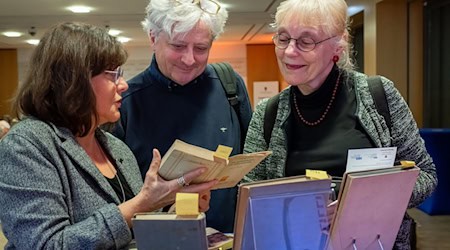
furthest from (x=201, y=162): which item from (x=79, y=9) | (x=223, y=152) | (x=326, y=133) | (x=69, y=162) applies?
(x=79, y=9)

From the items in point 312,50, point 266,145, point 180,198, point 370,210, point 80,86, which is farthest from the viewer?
point 266,145

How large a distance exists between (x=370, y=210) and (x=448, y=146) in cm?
463

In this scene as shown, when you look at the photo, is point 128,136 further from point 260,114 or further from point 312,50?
point 312,50

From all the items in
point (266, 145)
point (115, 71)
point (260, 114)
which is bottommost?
point (266, 145)

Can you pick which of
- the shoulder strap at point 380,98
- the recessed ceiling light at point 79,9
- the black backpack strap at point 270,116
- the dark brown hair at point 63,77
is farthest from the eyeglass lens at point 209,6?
the recessed ceiling light at point 79,9

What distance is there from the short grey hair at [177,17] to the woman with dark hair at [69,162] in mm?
319

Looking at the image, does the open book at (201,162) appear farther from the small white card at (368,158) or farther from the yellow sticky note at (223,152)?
the small white card at (368,158)

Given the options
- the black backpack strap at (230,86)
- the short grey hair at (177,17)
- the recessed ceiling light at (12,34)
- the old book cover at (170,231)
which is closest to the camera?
the old book cover at (170,231)

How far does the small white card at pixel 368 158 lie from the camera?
4.14 ft

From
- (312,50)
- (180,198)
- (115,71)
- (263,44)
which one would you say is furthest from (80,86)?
(263,44)

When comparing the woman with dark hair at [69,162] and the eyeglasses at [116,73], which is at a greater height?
the eyeglasses at [116,73]

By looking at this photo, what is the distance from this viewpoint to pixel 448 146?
5.28 m

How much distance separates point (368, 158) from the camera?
1.27m

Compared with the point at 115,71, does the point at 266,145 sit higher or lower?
lower
